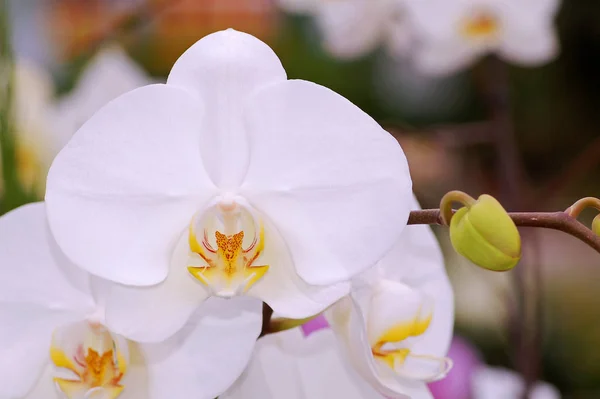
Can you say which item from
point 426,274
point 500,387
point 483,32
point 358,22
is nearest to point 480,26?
point 483,32

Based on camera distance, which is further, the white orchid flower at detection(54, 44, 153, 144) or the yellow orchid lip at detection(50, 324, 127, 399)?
the white orchid flower at detection(54, 44, 153, 144)

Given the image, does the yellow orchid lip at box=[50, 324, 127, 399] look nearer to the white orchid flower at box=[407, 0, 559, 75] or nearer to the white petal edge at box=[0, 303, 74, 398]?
the white petal edge at box=[0, 303, 74, 398]

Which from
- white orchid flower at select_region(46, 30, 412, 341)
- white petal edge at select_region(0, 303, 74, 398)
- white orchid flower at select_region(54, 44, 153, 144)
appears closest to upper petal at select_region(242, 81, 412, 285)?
white orchid flower at select_region(46, 30, 412, 341)

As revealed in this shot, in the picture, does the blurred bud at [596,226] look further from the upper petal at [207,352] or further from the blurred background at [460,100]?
the blurred background at [460,100]

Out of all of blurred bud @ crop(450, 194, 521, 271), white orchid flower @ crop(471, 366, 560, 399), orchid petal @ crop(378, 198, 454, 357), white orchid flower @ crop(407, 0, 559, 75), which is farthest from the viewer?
white orchid flower @ crop(407, 0, 559, 75)

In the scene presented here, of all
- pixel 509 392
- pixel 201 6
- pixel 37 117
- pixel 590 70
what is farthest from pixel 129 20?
pixel 201 6

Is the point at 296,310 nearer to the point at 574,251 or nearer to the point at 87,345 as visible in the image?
the point at 87,345

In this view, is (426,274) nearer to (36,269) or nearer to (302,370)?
(302,370)
